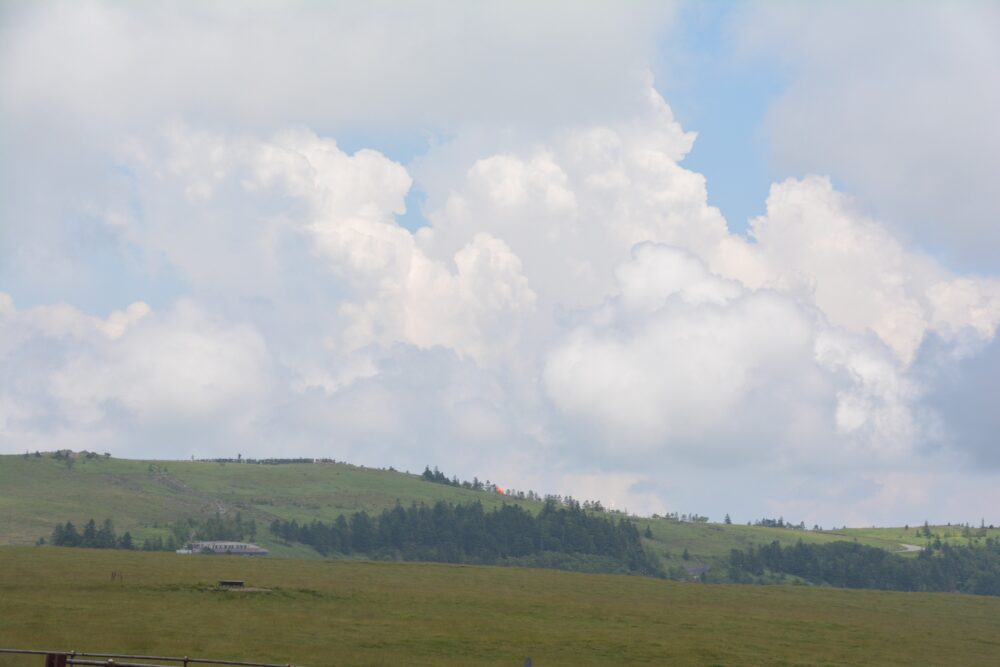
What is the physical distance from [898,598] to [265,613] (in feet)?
282

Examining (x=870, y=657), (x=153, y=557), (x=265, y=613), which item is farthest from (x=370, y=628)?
(x=153, y=557)

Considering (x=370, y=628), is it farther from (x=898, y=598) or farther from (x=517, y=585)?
(x=898, y=598)

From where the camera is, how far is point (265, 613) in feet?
304

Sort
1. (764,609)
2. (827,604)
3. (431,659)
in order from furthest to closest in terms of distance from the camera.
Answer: (827,604) < (764,609) < (431,659)

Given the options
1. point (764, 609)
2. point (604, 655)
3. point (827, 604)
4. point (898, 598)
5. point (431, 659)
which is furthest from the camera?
point (898, 598)

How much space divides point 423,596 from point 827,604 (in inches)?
1895

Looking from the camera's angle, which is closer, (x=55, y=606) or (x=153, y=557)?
(x=55, y=606)

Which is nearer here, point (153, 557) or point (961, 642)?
point (961, 642)

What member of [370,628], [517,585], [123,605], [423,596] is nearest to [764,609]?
[517,585]

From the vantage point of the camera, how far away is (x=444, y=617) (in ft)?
322

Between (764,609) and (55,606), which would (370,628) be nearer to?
(55,606)

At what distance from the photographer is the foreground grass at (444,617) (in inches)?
3081

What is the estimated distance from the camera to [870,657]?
93625 millimetres

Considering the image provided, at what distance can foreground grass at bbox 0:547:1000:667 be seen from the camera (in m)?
78.2
